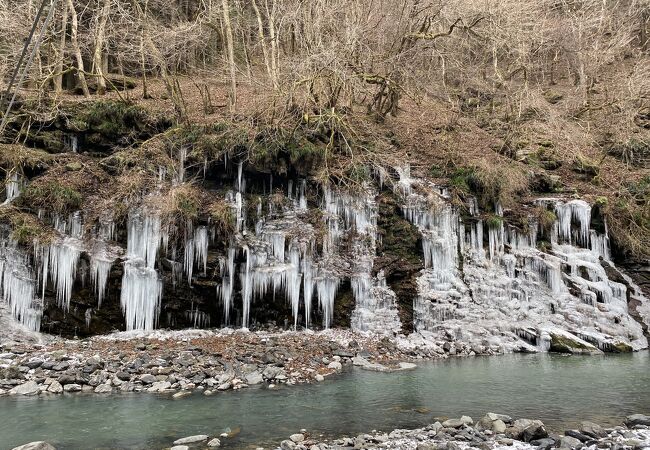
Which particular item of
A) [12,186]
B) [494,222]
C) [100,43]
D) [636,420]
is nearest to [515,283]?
[494,222]

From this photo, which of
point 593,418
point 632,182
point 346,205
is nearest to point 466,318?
point 346,205

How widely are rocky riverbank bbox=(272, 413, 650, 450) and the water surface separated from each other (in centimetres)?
33

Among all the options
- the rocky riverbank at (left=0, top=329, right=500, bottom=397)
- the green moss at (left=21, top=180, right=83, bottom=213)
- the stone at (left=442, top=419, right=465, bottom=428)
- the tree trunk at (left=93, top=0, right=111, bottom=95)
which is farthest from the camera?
the tree trunk at (left=93, top=0, right=111, bottom=95)

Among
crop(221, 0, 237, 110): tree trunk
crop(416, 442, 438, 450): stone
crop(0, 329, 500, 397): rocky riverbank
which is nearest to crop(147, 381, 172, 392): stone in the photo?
crop(0, 329, 500, 397): rocky riverbank

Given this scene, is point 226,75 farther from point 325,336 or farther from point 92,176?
point 325,336

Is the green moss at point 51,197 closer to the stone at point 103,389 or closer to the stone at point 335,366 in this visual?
the stone at point 103,389

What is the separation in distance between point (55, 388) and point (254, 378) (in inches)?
129

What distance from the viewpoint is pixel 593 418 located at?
5.99 metres

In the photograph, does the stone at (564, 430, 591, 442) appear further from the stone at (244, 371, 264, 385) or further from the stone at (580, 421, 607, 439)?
the stone at (244, 371, 264, 385)

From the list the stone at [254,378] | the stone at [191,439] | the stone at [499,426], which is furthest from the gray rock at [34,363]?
the stone at [499,426]

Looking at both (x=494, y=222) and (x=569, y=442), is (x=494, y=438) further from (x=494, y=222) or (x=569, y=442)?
(x=494, y=222)

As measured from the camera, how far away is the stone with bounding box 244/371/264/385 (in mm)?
7988

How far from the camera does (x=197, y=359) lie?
342 inches

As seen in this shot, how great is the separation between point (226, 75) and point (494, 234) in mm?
10823
